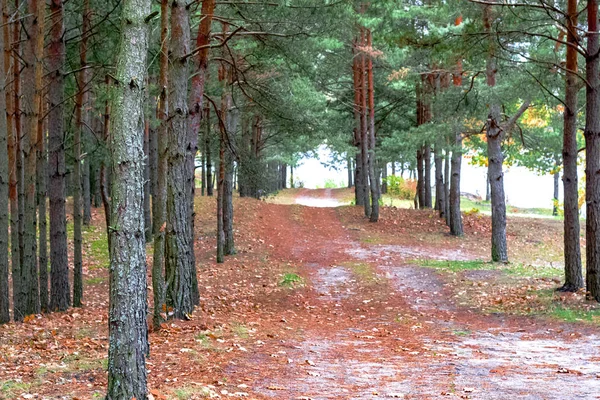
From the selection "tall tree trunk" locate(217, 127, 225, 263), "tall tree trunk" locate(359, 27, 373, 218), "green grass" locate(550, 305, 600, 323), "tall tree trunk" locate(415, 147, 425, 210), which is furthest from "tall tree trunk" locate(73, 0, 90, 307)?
"tall tree trunk" locate(415, 147, 425, 210)

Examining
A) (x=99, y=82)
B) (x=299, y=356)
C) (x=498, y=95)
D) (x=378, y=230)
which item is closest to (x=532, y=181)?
(x=378, y=230)

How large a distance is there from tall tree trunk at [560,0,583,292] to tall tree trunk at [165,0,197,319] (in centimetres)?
705

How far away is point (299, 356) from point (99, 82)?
9.50 m

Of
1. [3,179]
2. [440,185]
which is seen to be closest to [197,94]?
[3,179]

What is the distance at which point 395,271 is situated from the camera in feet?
53.6

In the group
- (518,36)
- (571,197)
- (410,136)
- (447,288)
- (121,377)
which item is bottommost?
(447,288)

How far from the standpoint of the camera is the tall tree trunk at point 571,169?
11109 millimetres

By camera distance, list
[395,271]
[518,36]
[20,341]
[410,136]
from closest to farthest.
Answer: [20,341]
[518,36]
[395,271]
[410,136]

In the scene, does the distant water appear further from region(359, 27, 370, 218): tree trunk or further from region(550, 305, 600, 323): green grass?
region(550, 305, 600, 323): green grass

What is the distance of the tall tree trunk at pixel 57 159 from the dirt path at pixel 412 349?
14.5 ft

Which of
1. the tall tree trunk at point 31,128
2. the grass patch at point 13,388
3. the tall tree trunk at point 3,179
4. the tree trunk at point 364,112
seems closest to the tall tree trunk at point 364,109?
the tree trunk at point 364,112

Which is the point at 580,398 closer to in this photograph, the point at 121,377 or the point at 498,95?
the point at 121,377

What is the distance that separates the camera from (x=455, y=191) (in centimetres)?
2248

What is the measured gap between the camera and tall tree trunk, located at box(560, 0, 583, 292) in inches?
437
